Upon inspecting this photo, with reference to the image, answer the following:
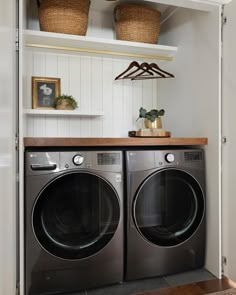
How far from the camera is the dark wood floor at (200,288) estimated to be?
5.64 ft

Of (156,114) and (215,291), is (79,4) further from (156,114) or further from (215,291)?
(215,291)

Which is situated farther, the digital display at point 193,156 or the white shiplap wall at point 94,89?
the white shiplap wall at point 94,89

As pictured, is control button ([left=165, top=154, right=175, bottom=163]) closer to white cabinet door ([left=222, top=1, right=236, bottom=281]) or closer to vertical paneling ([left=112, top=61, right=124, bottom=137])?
white cabinet door ([left=222, top=1, right=236, bottom=281])

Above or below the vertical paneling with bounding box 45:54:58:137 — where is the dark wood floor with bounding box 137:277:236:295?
below

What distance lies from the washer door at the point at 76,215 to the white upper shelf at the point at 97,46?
1127 millimetres

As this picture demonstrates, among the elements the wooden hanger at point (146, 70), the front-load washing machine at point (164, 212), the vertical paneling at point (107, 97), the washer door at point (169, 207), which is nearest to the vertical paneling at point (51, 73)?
the vertical paneling at point (107, 97)

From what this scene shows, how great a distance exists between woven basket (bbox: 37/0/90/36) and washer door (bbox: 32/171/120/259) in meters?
1.18

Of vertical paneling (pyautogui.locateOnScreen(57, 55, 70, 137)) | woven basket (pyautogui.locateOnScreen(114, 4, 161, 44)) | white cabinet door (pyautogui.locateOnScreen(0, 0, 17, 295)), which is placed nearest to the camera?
white cabinet door (pyautogui.locateOnScreen(0, 0, 17, 295))

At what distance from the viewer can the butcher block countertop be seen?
164 centimetres

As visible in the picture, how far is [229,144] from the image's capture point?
181 centimetres

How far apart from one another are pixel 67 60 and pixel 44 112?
61 cm

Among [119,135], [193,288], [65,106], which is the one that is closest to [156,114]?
[119,135]

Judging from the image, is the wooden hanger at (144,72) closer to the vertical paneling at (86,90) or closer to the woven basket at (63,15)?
the vertical paneling at (86,90)

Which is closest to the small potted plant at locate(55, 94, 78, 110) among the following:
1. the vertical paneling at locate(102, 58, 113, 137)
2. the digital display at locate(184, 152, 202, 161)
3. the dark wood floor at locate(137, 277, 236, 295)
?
the vertical paneling at locate(102, 58, 113, 137)
